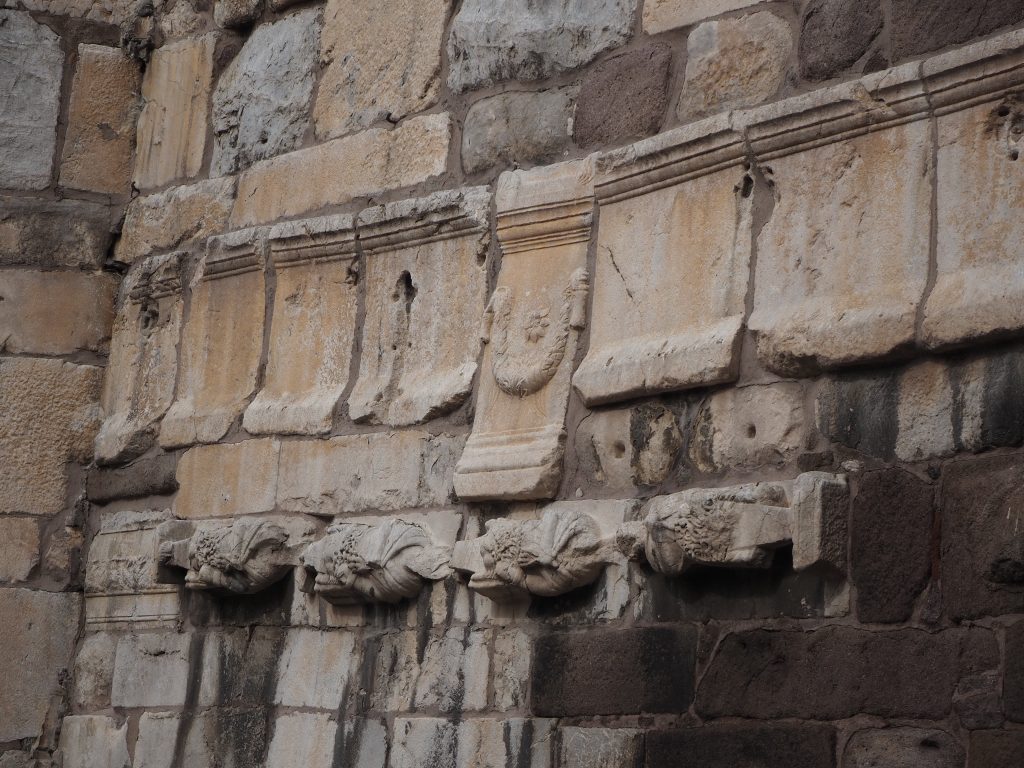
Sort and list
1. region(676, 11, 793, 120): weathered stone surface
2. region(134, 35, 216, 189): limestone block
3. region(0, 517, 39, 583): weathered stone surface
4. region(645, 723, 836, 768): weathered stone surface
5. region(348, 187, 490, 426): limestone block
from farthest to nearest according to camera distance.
Result: region(134, 35, 216, 189): limestone block, region(0, 517, 39, 583): weathered stone surface, region(348, 187, 490, 426): limestone block, region(676, 11, 793, 120): weathered stone surface, region(645, 723, 836, 768): weathered stone surface

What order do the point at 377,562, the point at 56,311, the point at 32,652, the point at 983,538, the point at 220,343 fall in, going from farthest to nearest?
the point at 56,311, the point at 32,652, the point at 220,343, the point at 377,562, the point at 983,538

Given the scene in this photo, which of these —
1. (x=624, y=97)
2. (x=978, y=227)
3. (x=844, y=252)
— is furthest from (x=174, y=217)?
(x=978, y=227)

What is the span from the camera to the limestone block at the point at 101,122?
6.37 m

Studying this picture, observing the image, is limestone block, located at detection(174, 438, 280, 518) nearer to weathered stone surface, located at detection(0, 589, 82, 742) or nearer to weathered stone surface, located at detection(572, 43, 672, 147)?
weathered stone surface, located at detection(0, 589, 82, 742)

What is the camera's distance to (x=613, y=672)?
4.04 metres

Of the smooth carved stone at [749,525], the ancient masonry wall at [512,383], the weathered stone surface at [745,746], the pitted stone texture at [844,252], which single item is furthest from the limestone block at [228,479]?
the pitted stone texture at [844,252]

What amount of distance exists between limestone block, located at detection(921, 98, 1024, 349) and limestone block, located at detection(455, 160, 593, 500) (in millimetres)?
1080

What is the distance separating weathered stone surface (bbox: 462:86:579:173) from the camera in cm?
465

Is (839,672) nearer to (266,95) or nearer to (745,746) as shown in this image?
(745,746)

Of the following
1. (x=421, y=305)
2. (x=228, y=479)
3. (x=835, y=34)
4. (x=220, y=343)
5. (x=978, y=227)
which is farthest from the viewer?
(x=220, y=343)

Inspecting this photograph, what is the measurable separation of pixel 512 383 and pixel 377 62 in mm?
1363

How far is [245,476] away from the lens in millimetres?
5344

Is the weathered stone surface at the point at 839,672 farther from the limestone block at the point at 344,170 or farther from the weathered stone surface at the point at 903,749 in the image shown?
the limestone block at the point at 344,170

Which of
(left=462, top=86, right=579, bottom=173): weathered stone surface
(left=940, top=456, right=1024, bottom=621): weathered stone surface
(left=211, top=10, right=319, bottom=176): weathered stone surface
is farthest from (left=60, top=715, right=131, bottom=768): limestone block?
(left=940, top=456, right=1024, bottom=621): weathered stone surface
